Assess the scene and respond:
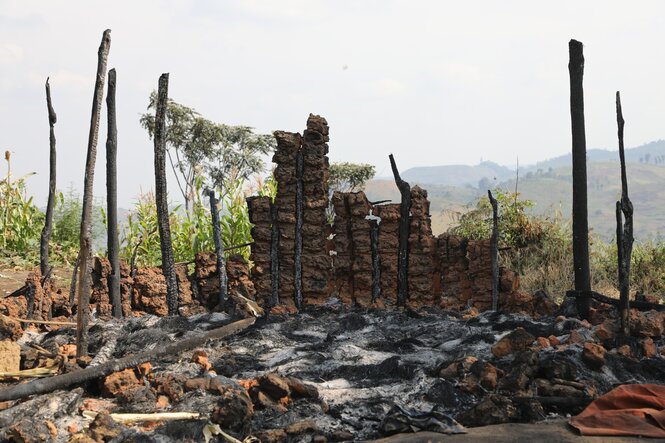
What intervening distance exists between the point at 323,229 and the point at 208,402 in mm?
4259

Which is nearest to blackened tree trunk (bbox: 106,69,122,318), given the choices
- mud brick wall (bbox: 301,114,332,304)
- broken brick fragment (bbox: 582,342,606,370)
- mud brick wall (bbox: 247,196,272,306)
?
mud brick wall (bbox: 247,196,272,306)

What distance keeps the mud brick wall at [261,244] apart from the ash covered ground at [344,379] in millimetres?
1447

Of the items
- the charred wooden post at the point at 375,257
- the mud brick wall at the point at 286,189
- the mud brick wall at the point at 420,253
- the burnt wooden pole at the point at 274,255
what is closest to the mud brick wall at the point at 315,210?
the mud brick wall at the point at 286,189

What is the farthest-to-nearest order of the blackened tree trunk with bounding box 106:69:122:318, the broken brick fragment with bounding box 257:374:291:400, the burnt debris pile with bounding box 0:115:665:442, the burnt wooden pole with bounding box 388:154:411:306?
the burnt wooden pole with bounding box 388:154:411:306 < the blackened tree trunk with bounding box 106:69:122:318 < the broken brick fragment with bounding box 257:374:291:400 < the burnt debris pile with bounding box 0:115:665:442

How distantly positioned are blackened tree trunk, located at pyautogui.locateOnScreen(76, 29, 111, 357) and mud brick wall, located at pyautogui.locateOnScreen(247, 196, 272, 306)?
2677 millimetres

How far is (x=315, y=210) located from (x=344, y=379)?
3.53 metres

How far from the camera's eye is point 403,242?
9.25m

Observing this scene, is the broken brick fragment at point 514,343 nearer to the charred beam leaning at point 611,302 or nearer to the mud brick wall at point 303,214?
the charred beam leaning at point 611,302

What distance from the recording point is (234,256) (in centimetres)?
949

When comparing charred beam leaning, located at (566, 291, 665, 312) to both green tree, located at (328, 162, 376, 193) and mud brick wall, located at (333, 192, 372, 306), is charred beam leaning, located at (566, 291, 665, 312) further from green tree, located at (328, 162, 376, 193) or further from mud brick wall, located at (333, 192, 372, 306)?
green tree, located at (328, 162, 376, 193)

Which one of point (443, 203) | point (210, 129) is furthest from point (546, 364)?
point (443, 203)

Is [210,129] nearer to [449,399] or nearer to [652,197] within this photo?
[449,399]

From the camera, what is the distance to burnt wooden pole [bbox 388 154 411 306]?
9.21 m

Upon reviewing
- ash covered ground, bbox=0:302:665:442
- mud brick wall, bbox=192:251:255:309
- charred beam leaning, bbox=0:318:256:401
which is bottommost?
ash covered ground, bbox=0:302:665:442
